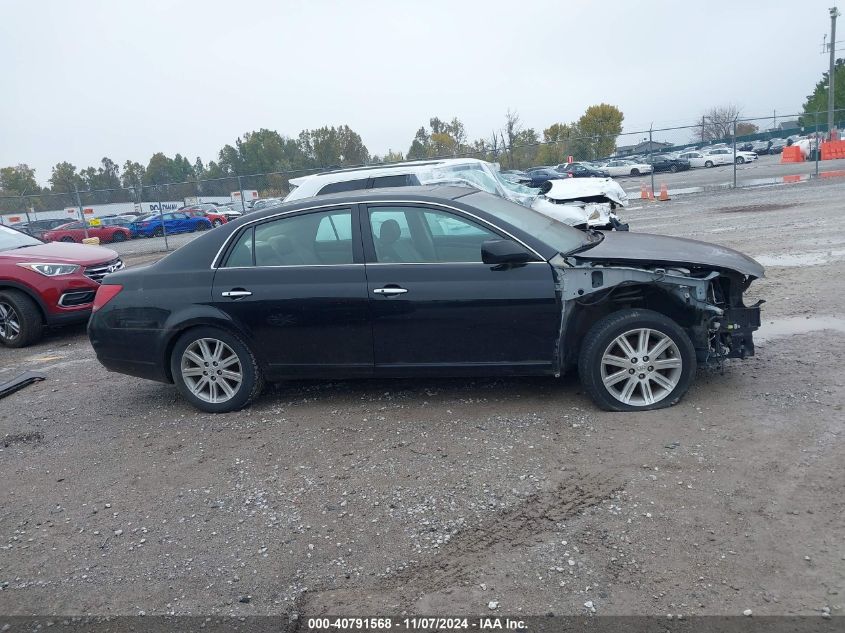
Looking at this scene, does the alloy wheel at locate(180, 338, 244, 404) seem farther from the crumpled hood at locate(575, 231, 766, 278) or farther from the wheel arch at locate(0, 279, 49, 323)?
the wheel arch at locate(0, 279, 49, 323)

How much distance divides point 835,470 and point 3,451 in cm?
556

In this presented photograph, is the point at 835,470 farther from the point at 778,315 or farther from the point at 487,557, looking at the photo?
the point at 778,315

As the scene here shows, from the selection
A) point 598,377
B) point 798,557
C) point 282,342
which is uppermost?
point 282,342

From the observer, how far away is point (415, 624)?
9.68ft

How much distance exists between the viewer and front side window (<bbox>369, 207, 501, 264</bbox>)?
5078 millimetres

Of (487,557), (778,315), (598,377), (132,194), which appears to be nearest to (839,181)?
(778,315)

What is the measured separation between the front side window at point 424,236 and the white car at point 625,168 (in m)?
42.7

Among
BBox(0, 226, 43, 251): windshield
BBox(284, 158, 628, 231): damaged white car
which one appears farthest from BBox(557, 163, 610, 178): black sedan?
BBox(0, 226, 43, 251): windshield

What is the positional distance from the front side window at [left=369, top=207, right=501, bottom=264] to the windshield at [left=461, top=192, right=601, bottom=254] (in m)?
0.24

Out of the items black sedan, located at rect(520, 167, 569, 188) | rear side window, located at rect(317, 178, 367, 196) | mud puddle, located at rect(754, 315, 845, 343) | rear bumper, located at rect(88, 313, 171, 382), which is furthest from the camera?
black sedan, located at rect(520, 167, 569, 188)

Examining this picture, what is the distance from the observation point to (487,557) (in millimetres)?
3346

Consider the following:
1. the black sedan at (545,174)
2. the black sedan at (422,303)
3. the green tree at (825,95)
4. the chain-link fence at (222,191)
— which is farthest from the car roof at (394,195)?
the green tree at (825,95)

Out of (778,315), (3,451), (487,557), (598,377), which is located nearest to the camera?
(487,557)

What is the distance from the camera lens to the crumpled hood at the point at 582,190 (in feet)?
40.8
